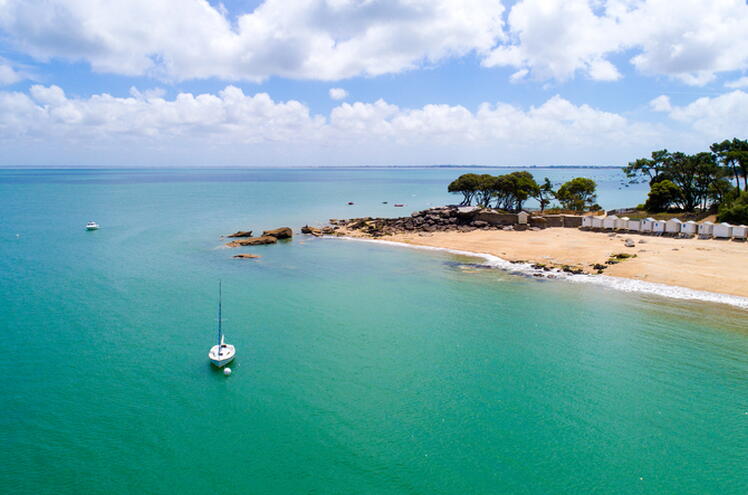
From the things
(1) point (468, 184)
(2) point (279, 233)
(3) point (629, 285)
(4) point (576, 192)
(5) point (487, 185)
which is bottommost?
(3) point (629, 285)

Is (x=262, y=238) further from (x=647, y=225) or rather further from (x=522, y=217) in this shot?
(x=647, y=225)

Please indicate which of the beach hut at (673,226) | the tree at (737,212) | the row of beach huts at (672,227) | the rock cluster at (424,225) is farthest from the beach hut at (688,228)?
the rock cluster at (424,225)

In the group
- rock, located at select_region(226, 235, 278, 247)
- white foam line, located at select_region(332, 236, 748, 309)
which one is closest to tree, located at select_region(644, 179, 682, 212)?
white foam line, located at select_region(332, 236, 748, 309)

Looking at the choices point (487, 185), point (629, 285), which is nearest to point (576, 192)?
point (487, 185)

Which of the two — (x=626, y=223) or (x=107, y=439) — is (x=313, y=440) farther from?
(x=626, y=223)

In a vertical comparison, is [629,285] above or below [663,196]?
below

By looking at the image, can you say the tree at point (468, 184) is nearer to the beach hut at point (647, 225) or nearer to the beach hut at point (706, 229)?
the beach hut at point (647, 225)
